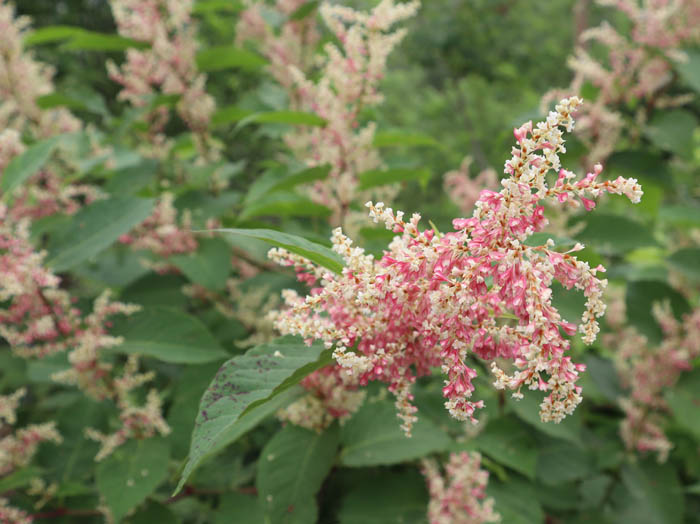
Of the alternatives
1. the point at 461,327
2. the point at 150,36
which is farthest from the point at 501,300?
Result: the point at 150,36

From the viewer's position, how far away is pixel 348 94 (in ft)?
6.64

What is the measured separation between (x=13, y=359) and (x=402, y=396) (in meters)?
2.59

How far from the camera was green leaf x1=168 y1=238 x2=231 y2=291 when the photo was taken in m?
2.27

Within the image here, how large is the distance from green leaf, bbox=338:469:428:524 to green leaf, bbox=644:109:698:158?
1978mm

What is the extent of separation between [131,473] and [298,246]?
1.21 m

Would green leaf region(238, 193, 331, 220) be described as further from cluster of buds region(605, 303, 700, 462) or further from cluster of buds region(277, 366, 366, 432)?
cluster of buds region(605, 303, 700, 462)

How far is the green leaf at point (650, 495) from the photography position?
2.52m

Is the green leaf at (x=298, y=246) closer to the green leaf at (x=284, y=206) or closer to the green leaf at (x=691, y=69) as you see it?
the green leaf at (x=284, y=206)

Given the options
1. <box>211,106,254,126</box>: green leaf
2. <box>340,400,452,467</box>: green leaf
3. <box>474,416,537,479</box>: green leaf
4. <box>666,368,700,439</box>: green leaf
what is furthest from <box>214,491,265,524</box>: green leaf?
<box>666,368,700,439</box>: green leaf

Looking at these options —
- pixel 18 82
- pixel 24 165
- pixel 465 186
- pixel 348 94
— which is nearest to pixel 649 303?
pixel 465 186

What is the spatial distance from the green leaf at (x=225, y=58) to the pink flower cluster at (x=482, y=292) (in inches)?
75.4

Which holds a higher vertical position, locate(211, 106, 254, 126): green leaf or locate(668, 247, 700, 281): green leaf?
locate(211, 106, 254, 126): green leaf

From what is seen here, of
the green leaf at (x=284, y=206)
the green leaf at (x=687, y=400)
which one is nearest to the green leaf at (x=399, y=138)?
the green leaf at (x=284, y=206)

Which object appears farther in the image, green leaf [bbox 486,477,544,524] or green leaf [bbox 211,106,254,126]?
green leaf [bbox 211,106,254,126]
